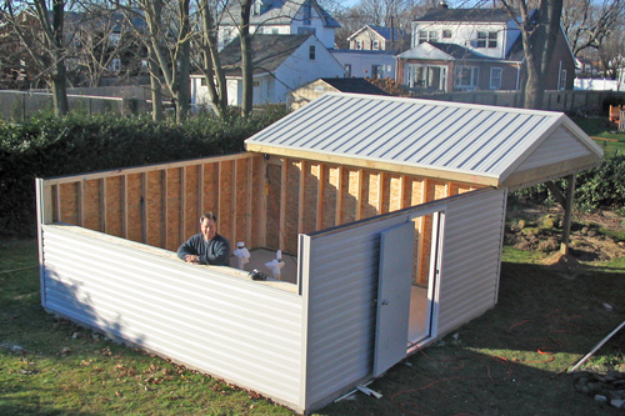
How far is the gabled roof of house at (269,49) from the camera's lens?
144 ft

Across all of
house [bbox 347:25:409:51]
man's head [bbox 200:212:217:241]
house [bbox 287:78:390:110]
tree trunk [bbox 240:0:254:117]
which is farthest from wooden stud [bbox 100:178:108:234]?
house [bbox 347:25:409:51]

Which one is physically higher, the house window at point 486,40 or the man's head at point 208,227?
the house window at point 486,40

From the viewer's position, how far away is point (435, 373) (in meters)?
8.51

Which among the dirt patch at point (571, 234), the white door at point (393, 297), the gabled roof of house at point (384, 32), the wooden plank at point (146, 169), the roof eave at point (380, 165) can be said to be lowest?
the dirt patch at point (571, 234)

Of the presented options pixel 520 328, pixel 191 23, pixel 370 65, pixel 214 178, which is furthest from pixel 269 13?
pixel 520 328

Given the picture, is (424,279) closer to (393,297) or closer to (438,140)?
(438,140)

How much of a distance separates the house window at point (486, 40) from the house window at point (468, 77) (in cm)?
191

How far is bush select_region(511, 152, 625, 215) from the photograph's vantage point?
1756 cm

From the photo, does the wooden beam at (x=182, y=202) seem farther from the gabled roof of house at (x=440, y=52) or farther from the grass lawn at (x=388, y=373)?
the gabled roof of house at (x=440, y=52)

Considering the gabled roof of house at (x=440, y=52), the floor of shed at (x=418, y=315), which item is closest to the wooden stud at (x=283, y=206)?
the floor of shed at (x=418, y=315)

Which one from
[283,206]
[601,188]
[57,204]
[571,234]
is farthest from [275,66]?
[57,204]

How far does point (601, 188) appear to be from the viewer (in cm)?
1780

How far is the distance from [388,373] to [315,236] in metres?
2.49

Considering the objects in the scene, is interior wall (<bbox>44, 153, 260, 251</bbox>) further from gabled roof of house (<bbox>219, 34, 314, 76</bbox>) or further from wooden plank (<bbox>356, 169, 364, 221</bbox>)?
gabled roof of house (<bbox>219, 34, 314, 76</bbox>)
